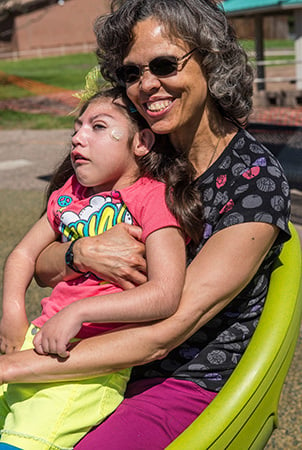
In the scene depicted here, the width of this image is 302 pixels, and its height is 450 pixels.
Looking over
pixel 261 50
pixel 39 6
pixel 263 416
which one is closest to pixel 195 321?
pixel 263 416

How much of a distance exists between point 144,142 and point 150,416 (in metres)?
0.86

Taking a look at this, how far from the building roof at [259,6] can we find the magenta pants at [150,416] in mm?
11391

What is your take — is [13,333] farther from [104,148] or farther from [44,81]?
[44,81]

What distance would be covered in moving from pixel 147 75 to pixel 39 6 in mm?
41700

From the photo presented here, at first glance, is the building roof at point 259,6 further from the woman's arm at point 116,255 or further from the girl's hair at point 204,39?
the woman's arm at point 116,255

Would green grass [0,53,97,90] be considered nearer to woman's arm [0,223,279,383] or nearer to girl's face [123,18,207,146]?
girl's face [123,18,207,146]

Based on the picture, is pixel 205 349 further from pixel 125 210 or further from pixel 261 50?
pixel 261 50

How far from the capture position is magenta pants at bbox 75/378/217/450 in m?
1.86

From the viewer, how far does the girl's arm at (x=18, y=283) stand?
2100mm

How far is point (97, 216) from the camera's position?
210cm

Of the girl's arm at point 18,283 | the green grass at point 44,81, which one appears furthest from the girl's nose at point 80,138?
the green grass at point 44,81

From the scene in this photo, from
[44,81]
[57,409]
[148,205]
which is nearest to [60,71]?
[44,81]

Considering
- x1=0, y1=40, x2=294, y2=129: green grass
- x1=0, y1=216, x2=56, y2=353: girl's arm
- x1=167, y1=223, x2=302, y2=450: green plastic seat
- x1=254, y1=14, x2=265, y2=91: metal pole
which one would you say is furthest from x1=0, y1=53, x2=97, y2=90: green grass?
x1=167, y1=223, x2=302, y2=450: green plastic seat

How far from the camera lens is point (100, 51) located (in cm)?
230
